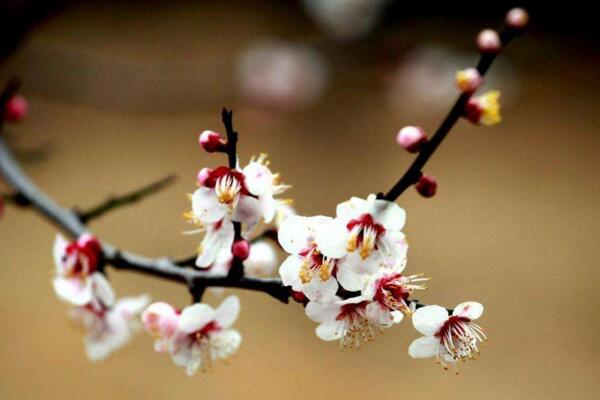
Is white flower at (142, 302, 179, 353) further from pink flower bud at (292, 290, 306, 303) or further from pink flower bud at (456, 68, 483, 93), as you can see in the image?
pink flower bud at (456, 68, 483, 93)

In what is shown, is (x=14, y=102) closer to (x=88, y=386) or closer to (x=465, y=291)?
(x=88, y=386)

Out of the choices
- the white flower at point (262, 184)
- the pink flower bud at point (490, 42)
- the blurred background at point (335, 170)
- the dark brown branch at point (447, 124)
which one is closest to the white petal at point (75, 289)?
the white flower at point (262, 184)

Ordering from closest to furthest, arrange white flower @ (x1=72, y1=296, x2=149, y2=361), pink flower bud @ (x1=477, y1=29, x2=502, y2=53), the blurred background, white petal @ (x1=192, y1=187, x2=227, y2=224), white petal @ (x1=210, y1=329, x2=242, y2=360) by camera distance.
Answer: pink flower bud @ (x1=477, y1=29, x2=502, y2=53)
white petal @ (x1=192, y1=187, x2=227, y2=224)
white petal @ (x1=210, y1=329, x2=242, y2=360)
white flower @ (x1=72, y1=296, x2=149, y2=361)
the blurred background

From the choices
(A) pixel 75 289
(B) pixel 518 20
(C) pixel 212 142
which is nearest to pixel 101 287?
(A) pixel 75 289

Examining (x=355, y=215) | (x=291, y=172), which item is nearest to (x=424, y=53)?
(x=291, y=172)

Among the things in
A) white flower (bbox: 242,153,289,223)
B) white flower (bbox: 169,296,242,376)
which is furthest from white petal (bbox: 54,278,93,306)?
white flower (bbox: 242,153,289,223)
